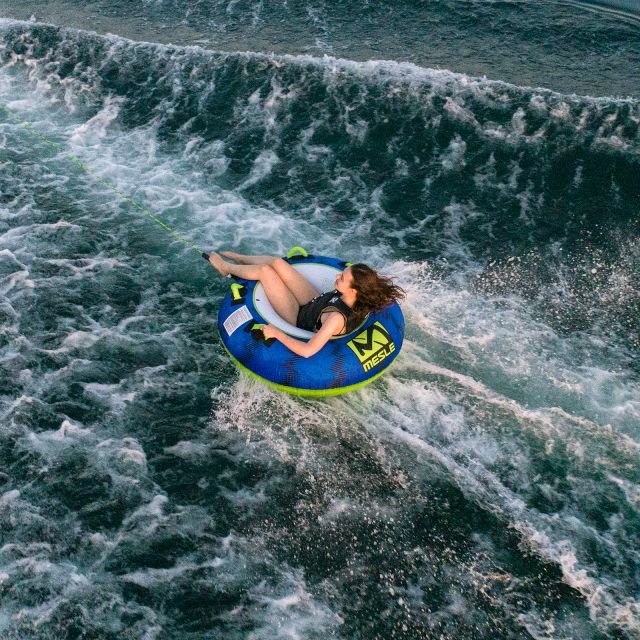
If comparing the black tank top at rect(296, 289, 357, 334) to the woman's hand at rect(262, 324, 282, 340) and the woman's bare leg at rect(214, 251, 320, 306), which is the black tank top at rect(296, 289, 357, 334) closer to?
the woman's bare leg at rect(214, 251, 320, 306)

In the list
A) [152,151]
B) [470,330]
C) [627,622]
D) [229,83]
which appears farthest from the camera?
[229,83]

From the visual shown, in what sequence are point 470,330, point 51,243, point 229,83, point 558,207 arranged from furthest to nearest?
point 229,83, point 558,207, point 51,243, point 470,330

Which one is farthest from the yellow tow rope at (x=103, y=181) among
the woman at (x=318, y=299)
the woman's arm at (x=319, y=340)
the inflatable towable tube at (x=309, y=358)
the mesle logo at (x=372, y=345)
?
the mesle logo at (x=372, y=345)

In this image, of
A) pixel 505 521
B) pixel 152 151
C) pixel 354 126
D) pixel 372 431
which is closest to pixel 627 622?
pixel 505 521

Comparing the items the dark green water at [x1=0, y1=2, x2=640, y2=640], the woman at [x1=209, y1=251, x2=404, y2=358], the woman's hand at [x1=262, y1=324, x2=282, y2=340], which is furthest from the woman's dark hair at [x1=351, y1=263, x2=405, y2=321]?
the dark green water at [x1=0, y1=2, x2=640, y2=640]

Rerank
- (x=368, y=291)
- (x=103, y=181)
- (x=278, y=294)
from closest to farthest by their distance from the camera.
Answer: (x=368, y=291), (x=278, y=294), (x=103, y=181)

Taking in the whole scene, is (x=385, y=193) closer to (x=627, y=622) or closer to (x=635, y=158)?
(x=635, y=158)

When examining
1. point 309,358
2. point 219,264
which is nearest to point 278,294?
point 309,358

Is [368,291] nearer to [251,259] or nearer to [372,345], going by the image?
[372,345]
